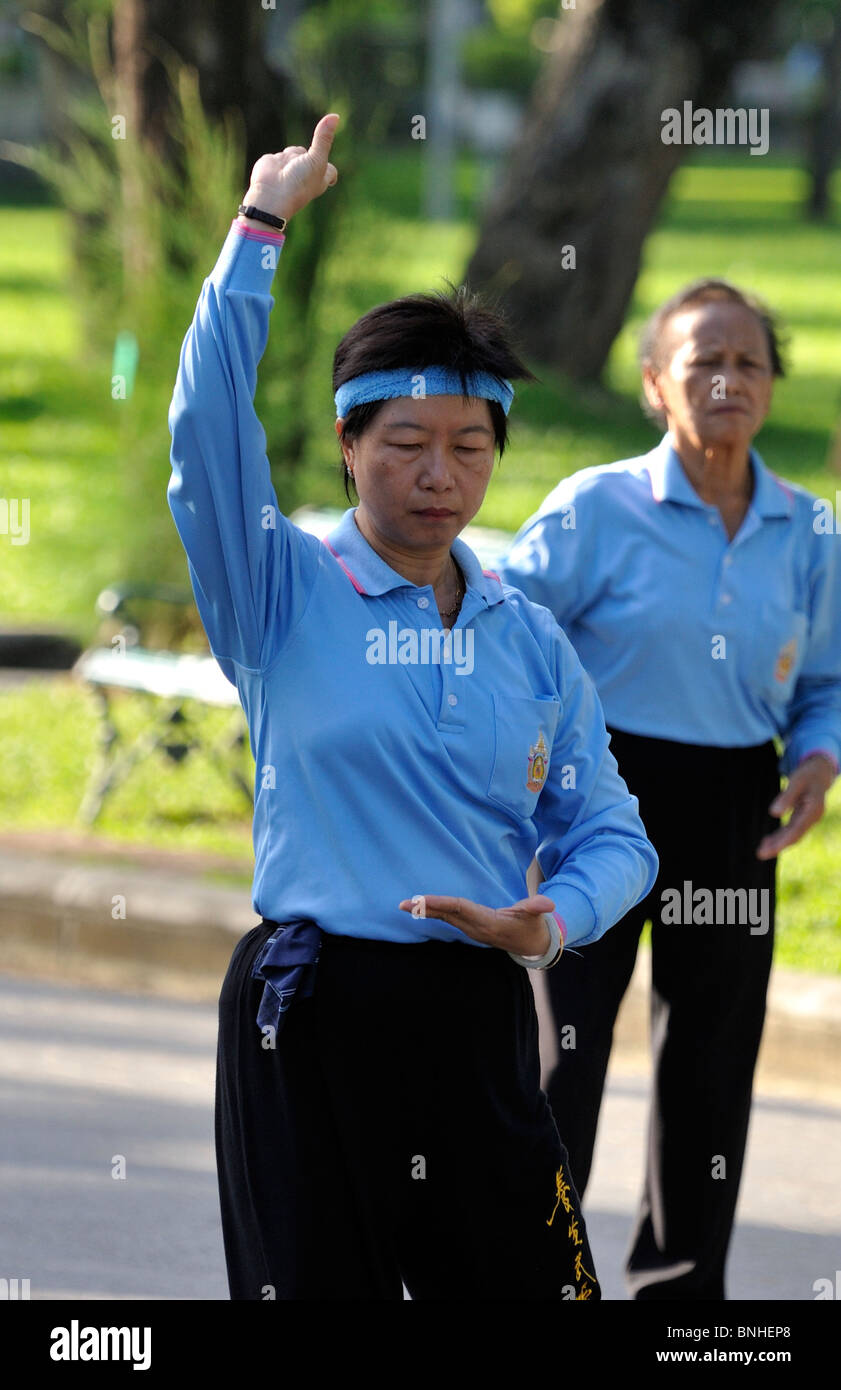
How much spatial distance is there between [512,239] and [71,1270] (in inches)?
500

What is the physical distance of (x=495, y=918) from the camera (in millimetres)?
2488

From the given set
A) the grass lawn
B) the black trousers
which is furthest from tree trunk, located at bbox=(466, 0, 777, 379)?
the black trousers

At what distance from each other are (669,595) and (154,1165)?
7.15 ft

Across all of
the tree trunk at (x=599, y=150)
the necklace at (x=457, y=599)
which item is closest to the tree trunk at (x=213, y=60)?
the tree trunk at (x=599, y=150)

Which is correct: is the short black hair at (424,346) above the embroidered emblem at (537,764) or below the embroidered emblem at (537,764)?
above

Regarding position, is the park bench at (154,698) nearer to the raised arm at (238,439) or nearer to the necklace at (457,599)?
the necklace at (457,599)

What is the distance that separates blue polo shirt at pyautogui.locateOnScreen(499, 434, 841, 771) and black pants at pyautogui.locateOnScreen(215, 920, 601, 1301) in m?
1.29

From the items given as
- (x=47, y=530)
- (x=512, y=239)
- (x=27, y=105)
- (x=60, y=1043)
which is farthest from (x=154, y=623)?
(x=27, y=105)

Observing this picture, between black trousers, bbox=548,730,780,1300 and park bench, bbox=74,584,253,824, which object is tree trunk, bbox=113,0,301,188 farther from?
black trousers, bbox=548,730,780,1300

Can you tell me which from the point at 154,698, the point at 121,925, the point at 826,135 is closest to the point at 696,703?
the point at 121,925

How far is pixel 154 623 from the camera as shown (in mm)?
9977

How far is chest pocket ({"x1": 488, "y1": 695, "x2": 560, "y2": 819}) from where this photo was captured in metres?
2.66

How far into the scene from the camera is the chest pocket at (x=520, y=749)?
8.71 feet

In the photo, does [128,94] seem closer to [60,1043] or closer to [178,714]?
[178,714]
